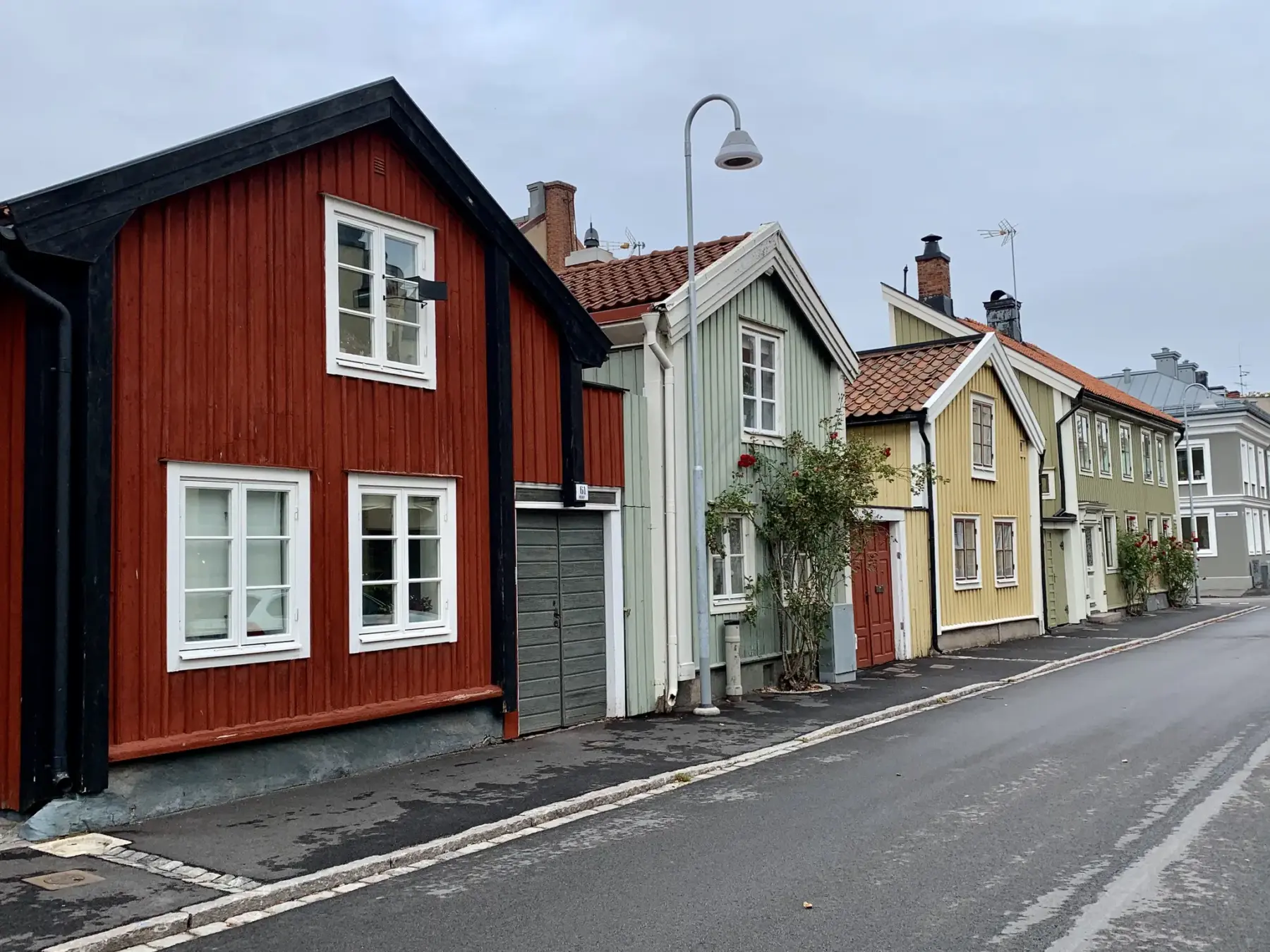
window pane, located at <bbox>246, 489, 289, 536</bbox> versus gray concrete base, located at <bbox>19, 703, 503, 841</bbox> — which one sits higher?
window pane, located at <bbox>246, 489, 289, 536</bbox>

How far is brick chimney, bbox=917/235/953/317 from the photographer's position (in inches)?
1186

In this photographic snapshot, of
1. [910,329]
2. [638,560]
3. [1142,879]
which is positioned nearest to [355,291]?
[638,560]

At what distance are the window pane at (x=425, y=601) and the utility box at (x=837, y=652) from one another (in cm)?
709

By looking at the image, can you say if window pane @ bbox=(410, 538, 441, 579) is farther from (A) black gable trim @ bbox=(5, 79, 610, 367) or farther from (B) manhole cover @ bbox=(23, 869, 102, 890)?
(B) manhole cover @ bbox=(23, 869, 102, 890)

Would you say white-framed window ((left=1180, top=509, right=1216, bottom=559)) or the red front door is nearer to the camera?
the red front door

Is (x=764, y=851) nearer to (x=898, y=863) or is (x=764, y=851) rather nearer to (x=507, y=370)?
(x=898, y=863)

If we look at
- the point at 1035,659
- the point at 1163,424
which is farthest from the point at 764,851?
the point at 1163,424

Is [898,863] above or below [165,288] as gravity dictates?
below

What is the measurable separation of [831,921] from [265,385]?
20.0 ft

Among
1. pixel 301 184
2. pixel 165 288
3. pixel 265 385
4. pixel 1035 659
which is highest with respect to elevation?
pixel 301 184

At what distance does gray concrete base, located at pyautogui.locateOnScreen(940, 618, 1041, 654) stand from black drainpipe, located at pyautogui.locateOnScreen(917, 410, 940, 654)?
0.90 ft

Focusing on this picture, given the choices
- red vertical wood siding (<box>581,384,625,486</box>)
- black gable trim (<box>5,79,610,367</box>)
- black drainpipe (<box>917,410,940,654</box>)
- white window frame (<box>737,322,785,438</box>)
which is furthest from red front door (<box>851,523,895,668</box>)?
black gable trim (<box>5,79,610,367</box>)

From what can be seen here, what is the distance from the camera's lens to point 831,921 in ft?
19.1

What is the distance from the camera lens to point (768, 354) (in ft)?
53.3
